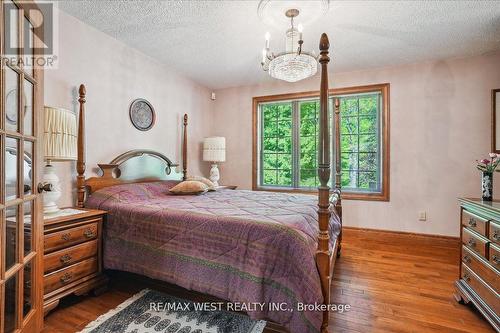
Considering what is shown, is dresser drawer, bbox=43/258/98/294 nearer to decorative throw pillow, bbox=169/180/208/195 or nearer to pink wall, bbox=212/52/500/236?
decorative throw pillow, bbox=169/180/208/195

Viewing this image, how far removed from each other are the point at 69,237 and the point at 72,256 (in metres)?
0.15

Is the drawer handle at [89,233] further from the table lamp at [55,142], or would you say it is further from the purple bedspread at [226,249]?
the table lamp at [55,142]

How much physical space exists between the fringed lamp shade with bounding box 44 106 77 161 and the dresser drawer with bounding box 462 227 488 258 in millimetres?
3013

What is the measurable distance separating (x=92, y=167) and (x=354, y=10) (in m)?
2.89

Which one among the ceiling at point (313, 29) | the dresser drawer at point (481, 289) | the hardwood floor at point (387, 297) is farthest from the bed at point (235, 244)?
the dresser drawer at point (481, 289)

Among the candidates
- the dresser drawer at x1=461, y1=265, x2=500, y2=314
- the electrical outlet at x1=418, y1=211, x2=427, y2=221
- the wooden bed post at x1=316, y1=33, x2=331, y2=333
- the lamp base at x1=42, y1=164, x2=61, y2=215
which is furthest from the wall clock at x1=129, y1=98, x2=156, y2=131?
the electrical outlet at x1=418, y1=211, x2=427, y2=221

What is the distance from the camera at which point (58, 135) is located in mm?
1803

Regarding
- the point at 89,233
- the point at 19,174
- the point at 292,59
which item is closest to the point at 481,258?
the point at 292,59

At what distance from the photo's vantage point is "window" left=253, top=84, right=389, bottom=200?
360cm

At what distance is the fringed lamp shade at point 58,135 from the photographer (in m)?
1.77

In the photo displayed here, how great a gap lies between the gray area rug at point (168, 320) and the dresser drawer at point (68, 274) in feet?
1.20

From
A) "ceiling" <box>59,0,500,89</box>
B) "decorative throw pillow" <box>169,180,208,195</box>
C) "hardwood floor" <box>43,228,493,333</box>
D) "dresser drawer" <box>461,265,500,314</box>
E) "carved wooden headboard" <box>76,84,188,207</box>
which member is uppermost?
"ceiling" <box>59,0,500,89</box>

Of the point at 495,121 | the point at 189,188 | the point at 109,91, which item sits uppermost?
the point at 109,91

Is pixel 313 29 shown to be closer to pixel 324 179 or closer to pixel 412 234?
pixel 324 179
